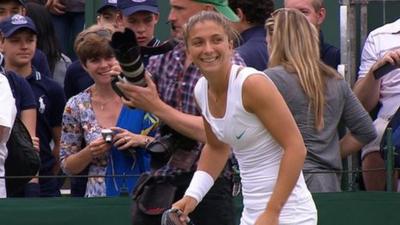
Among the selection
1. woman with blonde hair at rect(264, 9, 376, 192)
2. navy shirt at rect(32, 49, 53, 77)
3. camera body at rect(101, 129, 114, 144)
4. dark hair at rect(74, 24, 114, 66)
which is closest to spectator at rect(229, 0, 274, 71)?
woman with blonde hair at rect(264, 9, 376, 192)

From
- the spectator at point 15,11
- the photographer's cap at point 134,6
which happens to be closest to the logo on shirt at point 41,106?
the spectator at point 15,11

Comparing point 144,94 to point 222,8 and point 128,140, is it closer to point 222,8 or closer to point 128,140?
point 222,8

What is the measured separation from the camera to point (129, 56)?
5.43m

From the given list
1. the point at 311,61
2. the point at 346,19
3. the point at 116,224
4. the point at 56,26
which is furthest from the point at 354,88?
the point at 56,26

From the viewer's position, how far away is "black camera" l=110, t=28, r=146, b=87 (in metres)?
5.43

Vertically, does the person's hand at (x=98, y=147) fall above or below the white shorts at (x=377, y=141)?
above

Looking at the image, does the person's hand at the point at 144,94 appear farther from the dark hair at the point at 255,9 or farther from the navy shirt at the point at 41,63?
the navy shirt at the point at 41,63

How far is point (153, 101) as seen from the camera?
550 centimetres

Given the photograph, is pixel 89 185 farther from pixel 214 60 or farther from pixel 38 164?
pixel 214 60

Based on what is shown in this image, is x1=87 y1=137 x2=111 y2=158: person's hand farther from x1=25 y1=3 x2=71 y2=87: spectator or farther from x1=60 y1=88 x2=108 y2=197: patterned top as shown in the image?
x1=25 y1=3 x2=71 y2=87: spectator

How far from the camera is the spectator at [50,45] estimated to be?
933 centimetres

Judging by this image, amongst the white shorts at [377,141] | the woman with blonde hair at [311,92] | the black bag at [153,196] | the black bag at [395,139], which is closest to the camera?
the black bag at [153,196]

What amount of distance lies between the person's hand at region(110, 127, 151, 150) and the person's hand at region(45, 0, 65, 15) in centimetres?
358

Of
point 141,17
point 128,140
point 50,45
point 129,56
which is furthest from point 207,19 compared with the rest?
point 50,45
